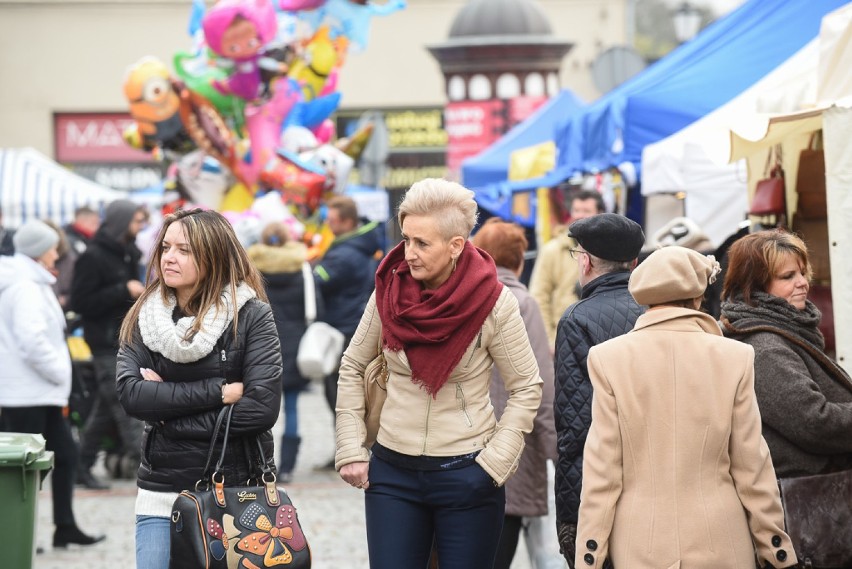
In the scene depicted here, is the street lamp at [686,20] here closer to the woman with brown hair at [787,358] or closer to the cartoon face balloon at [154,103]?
the cartoon face balloon at [154,103]

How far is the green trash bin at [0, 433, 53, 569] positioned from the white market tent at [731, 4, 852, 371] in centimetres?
361

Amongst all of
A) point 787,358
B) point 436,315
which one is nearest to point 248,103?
point 436,315

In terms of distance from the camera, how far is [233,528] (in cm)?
460

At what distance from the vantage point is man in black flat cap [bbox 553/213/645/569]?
4.99 m

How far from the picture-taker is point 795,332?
509 centimetres

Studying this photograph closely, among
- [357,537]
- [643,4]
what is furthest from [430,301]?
[643,4]

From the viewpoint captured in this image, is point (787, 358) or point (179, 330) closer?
point (179, 330)

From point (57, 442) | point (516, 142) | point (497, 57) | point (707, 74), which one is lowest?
point (57, 442)

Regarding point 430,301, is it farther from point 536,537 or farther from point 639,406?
point 536,537

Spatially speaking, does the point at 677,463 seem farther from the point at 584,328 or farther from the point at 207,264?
the point at 207,264

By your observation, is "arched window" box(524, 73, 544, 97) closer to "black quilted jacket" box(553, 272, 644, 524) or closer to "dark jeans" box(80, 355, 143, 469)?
"dark jeans" box(80, 355, 143, 469)

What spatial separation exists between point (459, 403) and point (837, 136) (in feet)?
9.02

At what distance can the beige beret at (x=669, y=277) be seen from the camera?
14.2 ft

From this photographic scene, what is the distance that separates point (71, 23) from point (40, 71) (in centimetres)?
131
